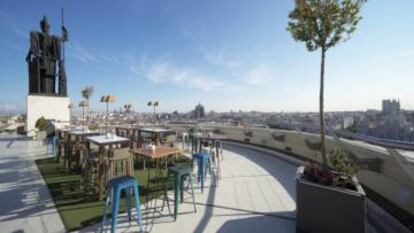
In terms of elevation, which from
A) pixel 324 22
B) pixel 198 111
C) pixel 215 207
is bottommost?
pixel 215 207

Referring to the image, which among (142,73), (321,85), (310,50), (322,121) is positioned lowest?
(322,121)

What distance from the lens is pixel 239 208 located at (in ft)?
10.5

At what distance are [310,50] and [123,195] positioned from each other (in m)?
3.82

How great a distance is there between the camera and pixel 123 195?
3674 millimetres

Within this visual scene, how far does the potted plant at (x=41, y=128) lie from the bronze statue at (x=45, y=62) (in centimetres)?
171

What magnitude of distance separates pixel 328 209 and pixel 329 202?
8cm

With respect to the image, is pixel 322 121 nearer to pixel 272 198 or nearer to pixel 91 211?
pixel 272 198

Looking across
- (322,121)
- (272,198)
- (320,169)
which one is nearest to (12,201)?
(272,198)

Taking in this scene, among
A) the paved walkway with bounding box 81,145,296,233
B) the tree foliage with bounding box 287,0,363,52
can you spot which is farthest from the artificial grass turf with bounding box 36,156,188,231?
the tree foliage with bounding box 287,0,363,52

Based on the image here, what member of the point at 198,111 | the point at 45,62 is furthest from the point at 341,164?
the point at 198,111

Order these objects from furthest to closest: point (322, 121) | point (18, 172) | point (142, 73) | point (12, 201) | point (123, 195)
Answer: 1. point (142, 73)
2. point (18, 172)
3. point (123, 195)
4. point (12, 201)
5. point (322, 121)

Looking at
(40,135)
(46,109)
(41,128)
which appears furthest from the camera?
(46,109)

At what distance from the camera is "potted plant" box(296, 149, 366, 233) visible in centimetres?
205

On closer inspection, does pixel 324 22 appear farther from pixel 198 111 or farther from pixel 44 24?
pixel 198 111
